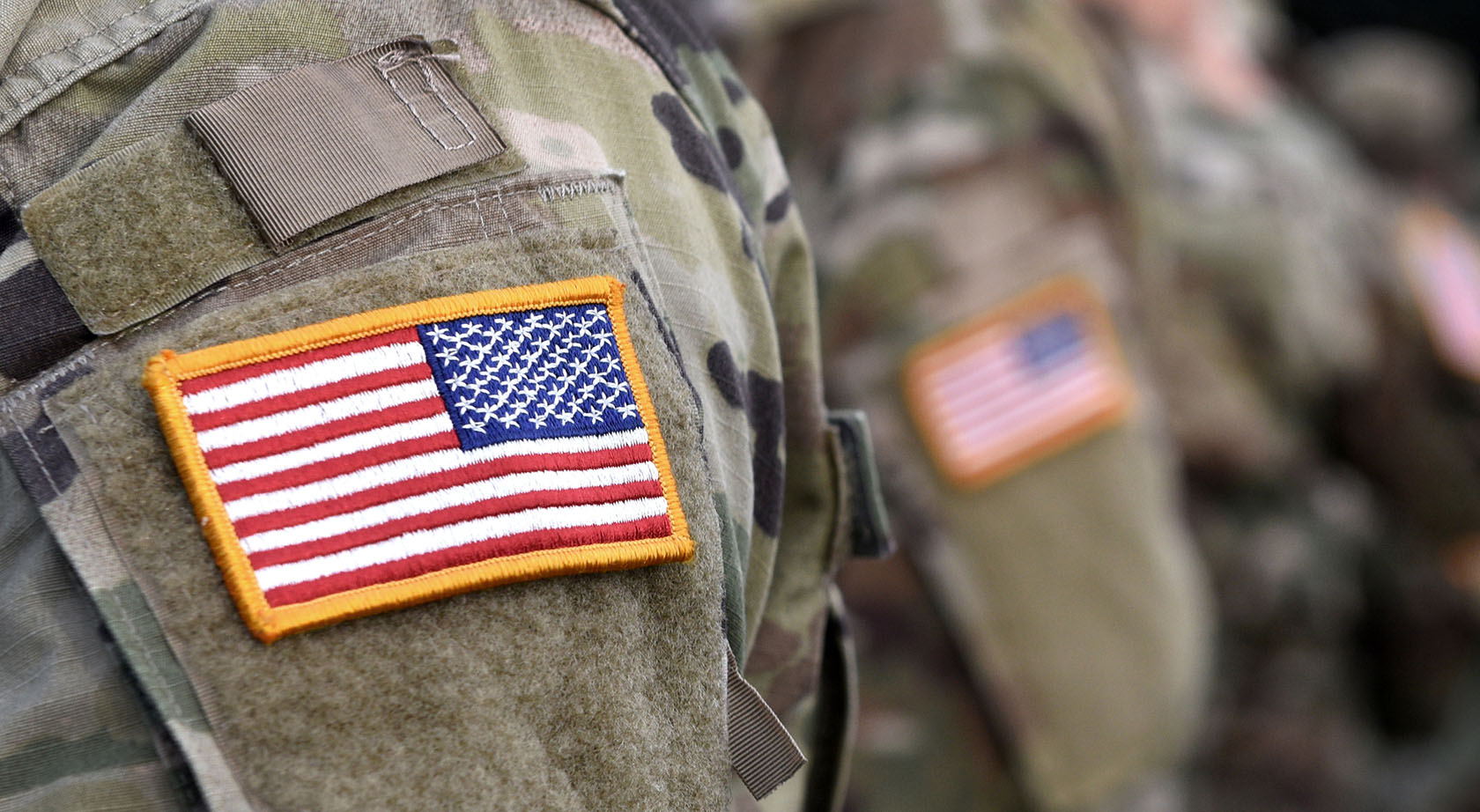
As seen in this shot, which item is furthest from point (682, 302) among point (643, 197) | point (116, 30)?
point (116, 30)

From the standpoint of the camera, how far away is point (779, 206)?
774mm

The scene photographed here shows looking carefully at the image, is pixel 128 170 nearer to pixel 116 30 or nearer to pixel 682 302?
pixel 116 30

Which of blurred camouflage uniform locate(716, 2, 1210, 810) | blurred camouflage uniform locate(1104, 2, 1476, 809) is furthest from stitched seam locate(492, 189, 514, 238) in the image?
blurred camouflage uniform locate(1104, 2, 1476, 809)

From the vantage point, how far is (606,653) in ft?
1.71

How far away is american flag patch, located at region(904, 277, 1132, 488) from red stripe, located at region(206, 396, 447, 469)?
1104 millimetres

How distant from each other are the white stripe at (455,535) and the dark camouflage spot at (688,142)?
201 mm

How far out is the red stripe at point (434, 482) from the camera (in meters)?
0.48

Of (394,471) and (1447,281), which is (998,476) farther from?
(1447,281)

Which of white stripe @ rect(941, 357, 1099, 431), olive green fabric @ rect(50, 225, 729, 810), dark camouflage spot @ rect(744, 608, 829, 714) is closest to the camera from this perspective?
olive green fabric @ rect(50, 225, 729, 810)

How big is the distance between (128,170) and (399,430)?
149 millimetres

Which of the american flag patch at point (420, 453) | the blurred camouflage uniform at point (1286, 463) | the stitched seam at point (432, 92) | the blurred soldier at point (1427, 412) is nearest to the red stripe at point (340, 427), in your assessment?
the american flag patch at point (420, 453)

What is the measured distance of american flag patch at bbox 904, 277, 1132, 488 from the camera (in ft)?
5.11

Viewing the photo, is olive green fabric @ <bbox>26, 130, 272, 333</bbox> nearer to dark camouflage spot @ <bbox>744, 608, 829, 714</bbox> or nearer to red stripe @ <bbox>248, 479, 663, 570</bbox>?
red stripe @ <bbox>248, 479, 663, 570</bbox>

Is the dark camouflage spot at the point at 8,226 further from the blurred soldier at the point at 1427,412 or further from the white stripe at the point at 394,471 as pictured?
the blurred soldier at the point at 1427,412
